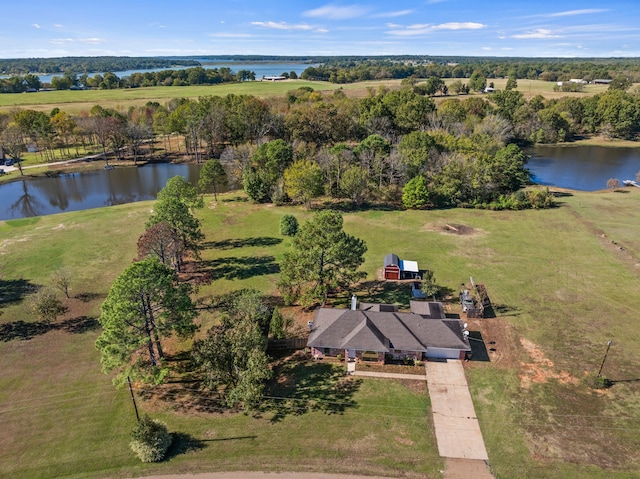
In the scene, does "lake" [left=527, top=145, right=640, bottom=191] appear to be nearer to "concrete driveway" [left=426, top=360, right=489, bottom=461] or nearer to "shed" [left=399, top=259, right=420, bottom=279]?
"shed" [left=399, top=259, right=420, bottom=279]

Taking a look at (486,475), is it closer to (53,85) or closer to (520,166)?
(520,166)

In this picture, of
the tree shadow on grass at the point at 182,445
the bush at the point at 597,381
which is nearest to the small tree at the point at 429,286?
the bush at the point at 597,381

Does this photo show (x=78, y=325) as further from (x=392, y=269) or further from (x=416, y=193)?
(x=416, y=193)

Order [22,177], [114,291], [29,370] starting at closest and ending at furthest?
[114,291]
[29,370]
[22,177]

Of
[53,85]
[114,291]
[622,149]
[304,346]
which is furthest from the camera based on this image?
[53,85]

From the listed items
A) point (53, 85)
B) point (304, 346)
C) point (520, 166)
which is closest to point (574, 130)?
point (520, 166)

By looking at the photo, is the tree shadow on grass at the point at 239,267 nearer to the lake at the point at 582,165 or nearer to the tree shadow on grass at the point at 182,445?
the tree shadow on grass at the point at 182,445

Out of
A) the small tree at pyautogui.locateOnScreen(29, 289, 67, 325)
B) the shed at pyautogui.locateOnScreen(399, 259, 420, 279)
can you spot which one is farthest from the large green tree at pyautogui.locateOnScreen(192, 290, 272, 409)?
the shed at pyautogui.locateOnScreen(399, 259, 420, 279)
